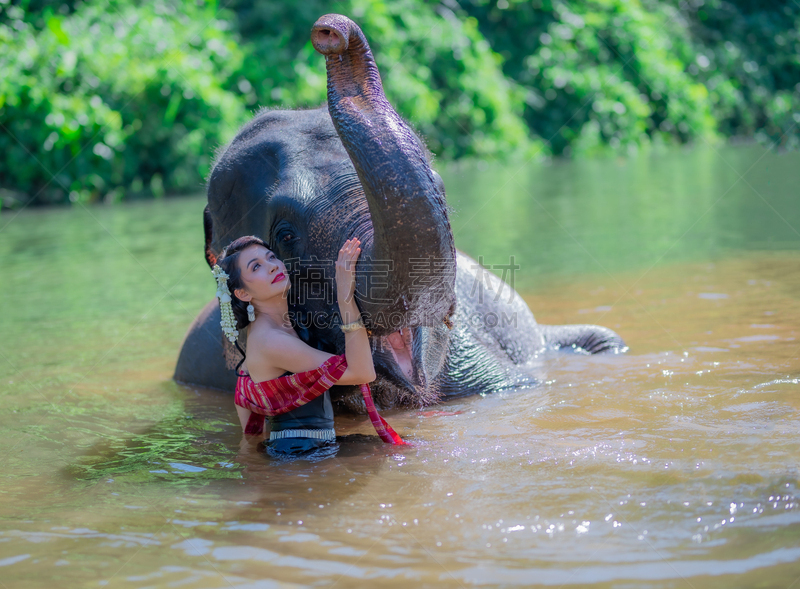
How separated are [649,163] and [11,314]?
18355mm

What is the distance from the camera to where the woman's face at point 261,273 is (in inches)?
142

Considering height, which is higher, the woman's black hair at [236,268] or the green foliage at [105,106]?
the green foliage at [105,106]

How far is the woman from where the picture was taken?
357 cm

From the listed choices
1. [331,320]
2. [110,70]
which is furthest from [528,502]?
[110,70]

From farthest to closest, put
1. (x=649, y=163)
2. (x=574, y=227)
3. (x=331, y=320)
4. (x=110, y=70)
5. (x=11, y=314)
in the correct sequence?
(x=649, y=163), (x=110, y=70), (x=574, y=227), (x=11, y=314), (x=331, y=320)

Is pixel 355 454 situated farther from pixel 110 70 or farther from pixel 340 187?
pixel 110 70

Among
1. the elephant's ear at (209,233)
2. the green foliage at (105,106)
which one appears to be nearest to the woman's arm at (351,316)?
the elephant's ear at (209,233)

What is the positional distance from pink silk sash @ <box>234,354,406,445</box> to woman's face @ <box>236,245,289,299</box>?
38 centimetres

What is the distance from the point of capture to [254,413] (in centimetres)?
399

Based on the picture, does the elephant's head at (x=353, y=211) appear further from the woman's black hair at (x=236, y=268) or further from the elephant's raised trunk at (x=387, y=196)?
the woman's black hair at (x=236, y=268)

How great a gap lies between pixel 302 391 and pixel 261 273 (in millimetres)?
540

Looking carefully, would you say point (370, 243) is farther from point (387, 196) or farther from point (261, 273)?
point (261, 273)

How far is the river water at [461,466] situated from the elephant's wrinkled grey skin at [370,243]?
9.6 inches

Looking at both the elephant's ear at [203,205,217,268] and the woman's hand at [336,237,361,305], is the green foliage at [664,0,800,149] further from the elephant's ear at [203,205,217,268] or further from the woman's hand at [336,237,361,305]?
the woman's hand at [336,237,361,305]
